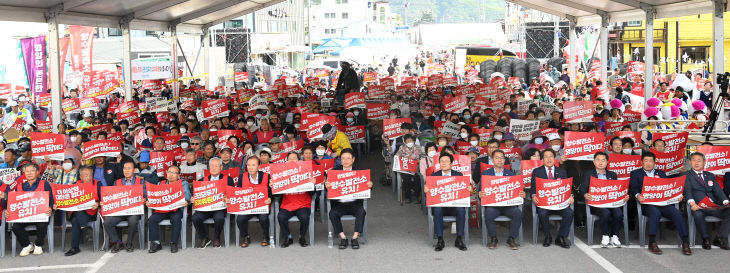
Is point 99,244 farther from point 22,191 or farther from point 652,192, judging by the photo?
point 652,192

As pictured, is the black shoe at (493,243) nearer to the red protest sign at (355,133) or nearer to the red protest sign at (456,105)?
the red protest sign at (355,133)

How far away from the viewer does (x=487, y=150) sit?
1326 cm

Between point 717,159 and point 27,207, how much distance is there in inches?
357

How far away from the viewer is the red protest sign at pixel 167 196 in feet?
34.2

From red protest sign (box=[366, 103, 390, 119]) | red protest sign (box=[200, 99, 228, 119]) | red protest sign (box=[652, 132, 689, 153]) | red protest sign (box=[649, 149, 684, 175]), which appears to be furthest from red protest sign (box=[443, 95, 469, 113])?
red protest sign (box=[649, 149, 684, 175])

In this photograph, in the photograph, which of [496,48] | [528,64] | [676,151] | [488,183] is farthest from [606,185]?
[496,48]

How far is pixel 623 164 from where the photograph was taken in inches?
459

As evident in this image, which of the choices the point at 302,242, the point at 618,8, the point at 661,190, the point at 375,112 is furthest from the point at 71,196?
the point at 618,8

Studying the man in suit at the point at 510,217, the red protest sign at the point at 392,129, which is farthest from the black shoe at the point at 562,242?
the red protest sign at the point at 392,129

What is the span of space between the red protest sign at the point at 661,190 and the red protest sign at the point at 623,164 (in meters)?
1.37

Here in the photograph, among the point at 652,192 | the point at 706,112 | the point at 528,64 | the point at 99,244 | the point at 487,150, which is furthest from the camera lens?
the point at 528,64

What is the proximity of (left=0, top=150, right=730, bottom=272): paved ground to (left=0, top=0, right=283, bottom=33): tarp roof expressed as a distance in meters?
6.61

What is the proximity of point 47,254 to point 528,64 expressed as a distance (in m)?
36.3

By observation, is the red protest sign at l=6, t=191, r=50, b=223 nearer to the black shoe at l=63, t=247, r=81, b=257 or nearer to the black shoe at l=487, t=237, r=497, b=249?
the black shoe at l=63, t=247, r=81, b=257
